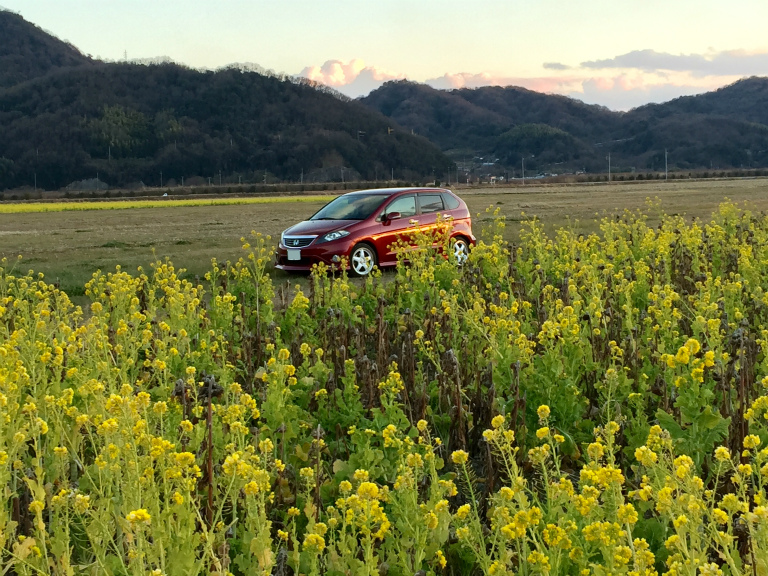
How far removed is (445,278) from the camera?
9375mm

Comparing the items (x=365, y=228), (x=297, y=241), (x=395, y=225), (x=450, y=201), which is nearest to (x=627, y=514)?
(x=365, y=228)

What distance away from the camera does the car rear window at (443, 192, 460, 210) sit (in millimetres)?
15219

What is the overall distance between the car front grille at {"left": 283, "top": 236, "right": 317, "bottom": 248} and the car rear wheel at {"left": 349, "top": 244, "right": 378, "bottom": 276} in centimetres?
81

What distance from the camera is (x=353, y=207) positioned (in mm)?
14500

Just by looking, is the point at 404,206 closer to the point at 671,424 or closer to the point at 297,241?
the point at 297,241

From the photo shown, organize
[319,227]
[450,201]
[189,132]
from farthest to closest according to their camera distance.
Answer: [189,132] < [450,201] < [319,227]

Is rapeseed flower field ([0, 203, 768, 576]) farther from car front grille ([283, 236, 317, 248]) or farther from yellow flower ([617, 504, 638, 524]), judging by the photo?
car front grille ([283, 236, 317, 248])

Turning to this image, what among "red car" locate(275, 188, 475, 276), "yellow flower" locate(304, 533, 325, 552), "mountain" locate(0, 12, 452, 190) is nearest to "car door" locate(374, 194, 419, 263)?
"red car" locate(275, 188, 475, 276)

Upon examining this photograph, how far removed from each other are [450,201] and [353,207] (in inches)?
84.0

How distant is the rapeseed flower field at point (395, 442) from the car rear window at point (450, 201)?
647 centimetres

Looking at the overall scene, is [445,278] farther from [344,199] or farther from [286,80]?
[286,80]

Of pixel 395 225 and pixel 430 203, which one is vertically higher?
pixel 430 203

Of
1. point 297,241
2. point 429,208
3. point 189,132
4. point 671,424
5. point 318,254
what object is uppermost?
point 189,132

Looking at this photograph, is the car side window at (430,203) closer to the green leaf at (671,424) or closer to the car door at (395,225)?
the car door at (395,225)
